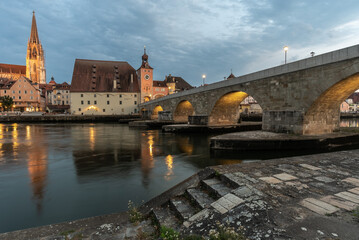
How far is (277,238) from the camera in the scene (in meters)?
2.33

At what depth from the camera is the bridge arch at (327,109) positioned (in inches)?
446

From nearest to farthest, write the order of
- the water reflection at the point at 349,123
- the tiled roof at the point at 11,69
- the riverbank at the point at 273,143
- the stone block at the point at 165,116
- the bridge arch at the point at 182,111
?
the riverbank at the point at 273,143 < the bridge arch at the point at 182,111 < the stone block at the point at 165,116 < the water reflection at the point at 349,123 < the tiled roof at the point at 11,69

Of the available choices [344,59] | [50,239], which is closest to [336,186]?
[50,239]

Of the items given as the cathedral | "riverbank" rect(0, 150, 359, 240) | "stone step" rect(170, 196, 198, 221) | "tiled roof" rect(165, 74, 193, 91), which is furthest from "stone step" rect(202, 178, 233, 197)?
the cathedral

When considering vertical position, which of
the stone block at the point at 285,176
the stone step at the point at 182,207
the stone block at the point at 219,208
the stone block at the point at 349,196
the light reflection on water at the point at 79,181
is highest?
the stone block at the point at 285,176

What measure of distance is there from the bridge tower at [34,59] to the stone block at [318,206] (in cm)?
12099

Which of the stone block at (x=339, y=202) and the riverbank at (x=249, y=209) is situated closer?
the riverbank at (x=249, y=209)

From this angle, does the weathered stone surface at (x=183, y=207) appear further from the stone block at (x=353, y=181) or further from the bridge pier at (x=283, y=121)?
the bridge pier at (x=283, y=121)

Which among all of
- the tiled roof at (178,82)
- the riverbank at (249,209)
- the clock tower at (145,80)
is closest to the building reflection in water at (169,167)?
the riverbank at (249,209)

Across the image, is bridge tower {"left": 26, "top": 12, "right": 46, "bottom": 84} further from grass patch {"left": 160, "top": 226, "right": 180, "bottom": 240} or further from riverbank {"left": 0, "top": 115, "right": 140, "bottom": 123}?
grass patch {"left": 160, "top": 226, "right": 180, "bottom": 240}

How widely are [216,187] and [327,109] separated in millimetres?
13147

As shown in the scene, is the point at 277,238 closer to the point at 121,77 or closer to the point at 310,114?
the point at 310,114

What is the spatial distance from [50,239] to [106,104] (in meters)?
56.9

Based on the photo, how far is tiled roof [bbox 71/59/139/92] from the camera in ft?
182
